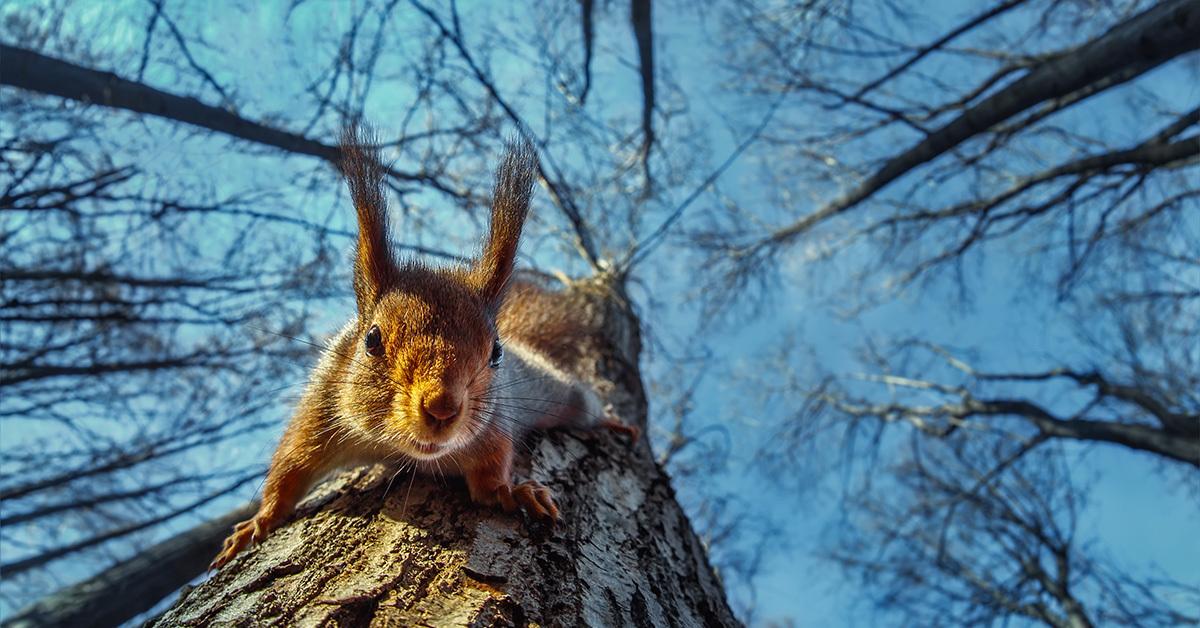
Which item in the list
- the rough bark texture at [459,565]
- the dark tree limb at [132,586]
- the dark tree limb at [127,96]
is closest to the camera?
the rough bark texture at [459,565]

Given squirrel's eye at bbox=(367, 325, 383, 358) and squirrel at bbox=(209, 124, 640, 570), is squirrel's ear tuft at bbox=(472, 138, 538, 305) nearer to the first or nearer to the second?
squirrel at bbox=(209, 124, 640, 570)

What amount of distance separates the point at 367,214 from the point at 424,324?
36 cm

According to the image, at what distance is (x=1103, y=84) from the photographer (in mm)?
3385

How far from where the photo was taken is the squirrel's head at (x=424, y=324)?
3.47ft

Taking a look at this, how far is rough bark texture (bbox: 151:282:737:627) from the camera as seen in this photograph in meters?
0.91

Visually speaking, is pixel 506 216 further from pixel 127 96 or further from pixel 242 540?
pixel 127 96

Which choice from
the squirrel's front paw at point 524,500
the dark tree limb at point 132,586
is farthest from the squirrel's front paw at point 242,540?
the dark tree limb at point 132,586

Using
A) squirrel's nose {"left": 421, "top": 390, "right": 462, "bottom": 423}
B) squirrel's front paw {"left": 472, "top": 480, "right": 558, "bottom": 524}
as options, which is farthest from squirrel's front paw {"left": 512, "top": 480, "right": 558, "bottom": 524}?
squirrel's nose {"left": 421, "top": 390, "right": 462, "bottom": 423}

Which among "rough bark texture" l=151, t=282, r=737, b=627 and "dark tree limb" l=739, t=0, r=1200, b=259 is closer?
"rough bark texture" l=151, t=282, r=737, b=627

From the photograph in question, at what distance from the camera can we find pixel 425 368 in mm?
1077

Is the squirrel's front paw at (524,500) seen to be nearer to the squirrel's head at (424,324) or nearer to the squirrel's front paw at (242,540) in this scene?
the squirrel's head at (424,324)

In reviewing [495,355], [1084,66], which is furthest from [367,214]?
[1084,66]

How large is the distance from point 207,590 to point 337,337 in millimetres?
631

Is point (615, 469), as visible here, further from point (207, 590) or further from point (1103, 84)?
point (1103, 84)
